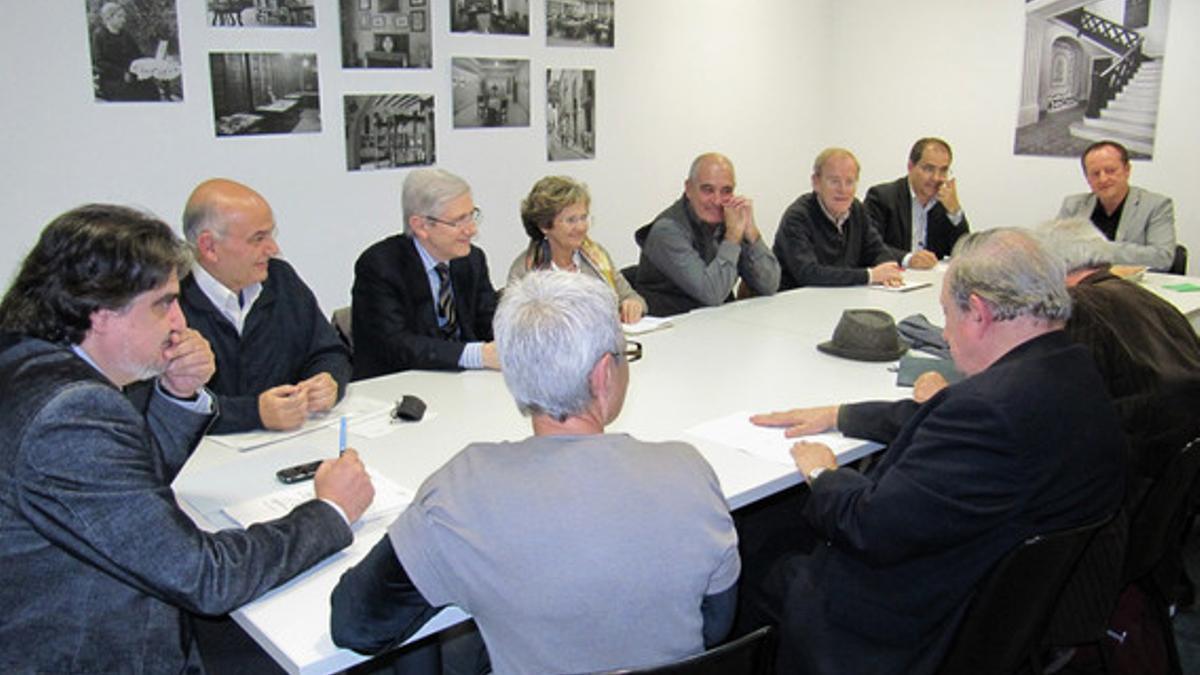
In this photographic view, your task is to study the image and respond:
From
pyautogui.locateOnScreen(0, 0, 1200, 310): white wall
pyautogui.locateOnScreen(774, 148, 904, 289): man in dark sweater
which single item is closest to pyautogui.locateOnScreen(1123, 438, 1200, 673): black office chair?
pyautogui.locateOnScreen(774, 148, 904, 289): man in dark sweater

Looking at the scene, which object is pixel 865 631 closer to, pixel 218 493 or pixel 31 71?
pixel 218 493

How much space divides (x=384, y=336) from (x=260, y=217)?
57 cm

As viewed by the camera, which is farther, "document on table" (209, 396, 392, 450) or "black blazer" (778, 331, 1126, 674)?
"document on table" (209, 396, 392, 450)

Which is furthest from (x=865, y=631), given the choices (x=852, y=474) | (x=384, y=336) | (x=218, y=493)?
(x=384, y=336)

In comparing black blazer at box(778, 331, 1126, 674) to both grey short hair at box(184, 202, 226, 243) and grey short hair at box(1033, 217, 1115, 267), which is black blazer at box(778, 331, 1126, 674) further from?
grey short hair at box(184, 202, 226, 243)

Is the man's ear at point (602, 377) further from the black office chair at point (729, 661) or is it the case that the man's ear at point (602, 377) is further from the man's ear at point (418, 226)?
the man's ear at point (418, 226)

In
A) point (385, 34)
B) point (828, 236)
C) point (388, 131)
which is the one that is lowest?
point (828, 236)

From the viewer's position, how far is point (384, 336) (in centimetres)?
A: 297

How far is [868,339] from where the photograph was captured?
10.0ft

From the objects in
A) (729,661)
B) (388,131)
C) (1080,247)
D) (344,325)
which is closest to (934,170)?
(1080,247)

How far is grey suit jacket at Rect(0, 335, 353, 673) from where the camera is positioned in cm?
137

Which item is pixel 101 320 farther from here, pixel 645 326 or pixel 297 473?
pixel 645 326

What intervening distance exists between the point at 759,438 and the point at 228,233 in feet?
4.67

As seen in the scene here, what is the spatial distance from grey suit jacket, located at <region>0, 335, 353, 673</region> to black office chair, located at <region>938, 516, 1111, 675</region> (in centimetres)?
114
